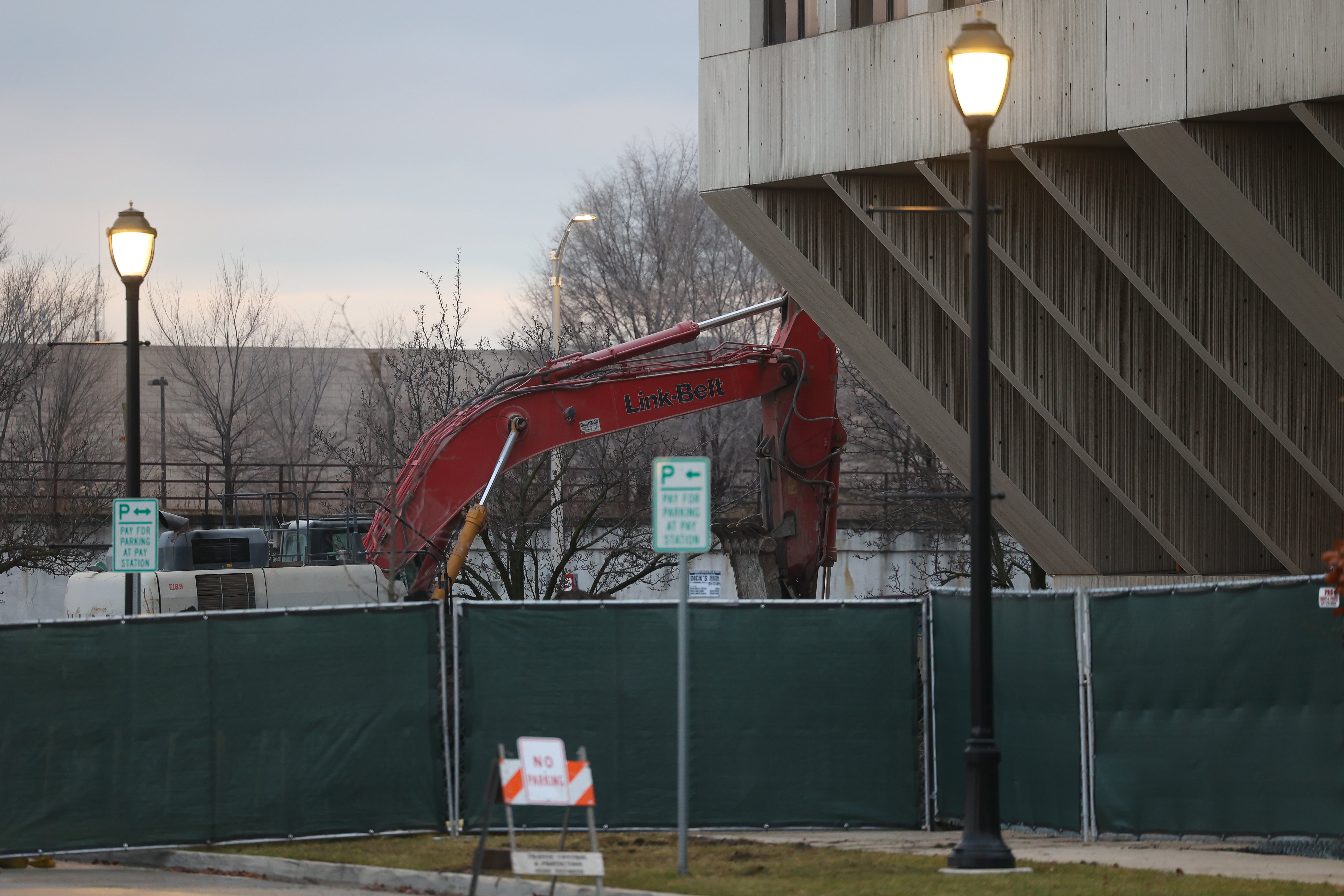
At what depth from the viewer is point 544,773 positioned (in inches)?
400

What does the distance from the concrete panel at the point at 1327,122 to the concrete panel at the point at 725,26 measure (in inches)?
286

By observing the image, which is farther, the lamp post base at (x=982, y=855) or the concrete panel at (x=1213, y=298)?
the concrete panel at (x=1213, y=298)

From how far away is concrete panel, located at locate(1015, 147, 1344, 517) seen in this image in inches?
671

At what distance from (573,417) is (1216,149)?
9.18 m

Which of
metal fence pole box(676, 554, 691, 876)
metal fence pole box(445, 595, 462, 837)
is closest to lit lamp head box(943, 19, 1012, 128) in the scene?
metal fence pole box(676, 554, 691, 876)

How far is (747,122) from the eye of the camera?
771 inches

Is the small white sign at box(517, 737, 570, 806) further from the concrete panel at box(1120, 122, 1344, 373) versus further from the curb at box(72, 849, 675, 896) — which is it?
the concrete panel at box(1120, 122, 1344, 373)

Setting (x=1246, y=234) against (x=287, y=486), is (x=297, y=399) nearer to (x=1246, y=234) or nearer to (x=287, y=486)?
(x=287, y=486)

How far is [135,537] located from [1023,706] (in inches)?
325

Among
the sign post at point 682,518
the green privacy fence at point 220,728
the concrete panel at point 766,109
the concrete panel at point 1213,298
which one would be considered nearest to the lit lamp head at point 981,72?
the sign post at point 682,518

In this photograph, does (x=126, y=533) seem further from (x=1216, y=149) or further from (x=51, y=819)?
(x=1216, y=149)

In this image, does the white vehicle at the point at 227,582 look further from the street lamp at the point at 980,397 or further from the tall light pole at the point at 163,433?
the tall light pole at the point at 163,433

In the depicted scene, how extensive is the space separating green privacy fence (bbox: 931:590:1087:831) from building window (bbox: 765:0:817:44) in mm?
7504

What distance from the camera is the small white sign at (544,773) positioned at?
10055 millimetres
